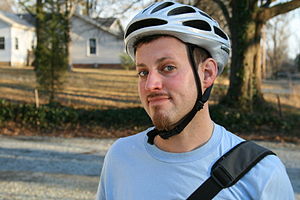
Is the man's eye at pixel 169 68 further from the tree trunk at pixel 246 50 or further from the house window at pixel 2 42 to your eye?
the house window at pixel 2 42

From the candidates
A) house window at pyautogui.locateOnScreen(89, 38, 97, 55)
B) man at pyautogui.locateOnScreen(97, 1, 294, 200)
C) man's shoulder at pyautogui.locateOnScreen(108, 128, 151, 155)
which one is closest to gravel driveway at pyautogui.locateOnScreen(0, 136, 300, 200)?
man's shoulder at pyautogui.locateOnScreen(108, 128, 151, 155)

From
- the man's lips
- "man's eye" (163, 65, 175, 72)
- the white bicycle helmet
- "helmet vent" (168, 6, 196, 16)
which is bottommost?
the man's lips

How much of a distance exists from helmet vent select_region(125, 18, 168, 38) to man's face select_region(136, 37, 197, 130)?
0.28 ft

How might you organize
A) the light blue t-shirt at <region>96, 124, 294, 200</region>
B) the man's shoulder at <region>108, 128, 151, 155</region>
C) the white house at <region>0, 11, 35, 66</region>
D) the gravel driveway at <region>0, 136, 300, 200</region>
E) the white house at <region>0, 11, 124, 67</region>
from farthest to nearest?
the white house at <region>0, 11, 124, 67</region>
the white house at <region>0, 11, 35, 66</region>
the gravel driveway at <region>0, 136, 300, 200</region>
the man's shoulder at <region>108, 128, 151, 155</region>
the light blue t-shirt at <region>96, 124, 294, 200</region>

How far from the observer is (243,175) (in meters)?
1.55

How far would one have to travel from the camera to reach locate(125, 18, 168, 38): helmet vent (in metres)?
1.74

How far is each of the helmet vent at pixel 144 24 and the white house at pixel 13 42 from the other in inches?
1402

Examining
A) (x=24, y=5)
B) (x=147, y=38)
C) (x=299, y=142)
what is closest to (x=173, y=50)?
(x=147, y=38)

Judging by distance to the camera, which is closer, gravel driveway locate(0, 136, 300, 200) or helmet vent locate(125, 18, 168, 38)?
helmet vent locate(125, 18, 168, 38)

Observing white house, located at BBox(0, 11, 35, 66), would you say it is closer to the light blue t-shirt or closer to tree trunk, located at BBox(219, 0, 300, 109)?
tree trunk, located at BBox(219, 0, 300, 109)

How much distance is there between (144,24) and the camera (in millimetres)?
1812

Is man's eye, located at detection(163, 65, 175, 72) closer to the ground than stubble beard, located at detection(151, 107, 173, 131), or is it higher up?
higher up

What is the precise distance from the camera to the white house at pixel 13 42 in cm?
3575

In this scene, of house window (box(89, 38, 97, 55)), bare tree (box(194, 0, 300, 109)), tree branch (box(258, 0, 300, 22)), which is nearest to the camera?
tree branch (box(258, 0, 300, 22))
